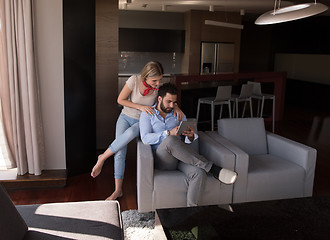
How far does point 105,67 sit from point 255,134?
2.47m

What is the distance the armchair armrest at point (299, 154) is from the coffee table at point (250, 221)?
85 centimetres

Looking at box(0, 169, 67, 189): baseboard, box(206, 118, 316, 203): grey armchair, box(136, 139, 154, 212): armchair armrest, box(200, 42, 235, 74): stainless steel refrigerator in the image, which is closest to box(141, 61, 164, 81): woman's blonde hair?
box(136, 139, 154, 212): armchair armrest

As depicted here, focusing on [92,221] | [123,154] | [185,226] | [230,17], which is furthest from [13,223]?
[230,17]

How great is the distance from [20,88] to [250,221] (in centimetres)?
269

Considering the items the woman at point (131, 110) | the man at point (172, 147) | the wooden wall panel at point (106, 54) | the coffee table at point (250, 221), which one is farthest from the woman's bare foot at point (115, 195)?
the wooden wall panel at point (106, 54)

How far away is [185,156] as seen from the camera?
3141mm

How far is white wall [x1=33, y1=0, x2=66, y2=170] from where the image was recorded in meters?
3.82

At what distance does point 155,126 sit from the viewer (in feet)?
11.1

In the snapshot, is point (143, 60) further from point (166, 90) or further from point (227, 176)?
point (227, 176)

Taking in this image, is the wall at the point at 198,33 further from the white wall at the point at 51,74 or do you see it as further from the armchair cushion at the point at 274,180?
the armchair cushion at the point at 274,180

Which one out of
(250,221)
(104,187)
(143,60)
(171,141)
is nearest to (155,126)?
(171,141)

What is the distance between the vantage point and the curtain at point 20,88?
360 centimetres

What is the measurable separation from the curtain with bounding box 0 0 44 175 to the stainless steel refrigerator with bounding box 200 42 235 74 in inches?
246

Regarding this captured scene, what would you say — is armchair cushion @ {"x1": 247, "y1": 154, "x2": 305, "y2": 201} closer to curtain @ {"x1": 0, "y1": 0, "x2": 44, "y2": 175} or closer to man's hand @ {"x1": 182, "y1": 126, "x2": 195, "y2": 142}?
man's hand @ {"x1": 182, "y1": 126, "x2": 195, "y2": 142}
